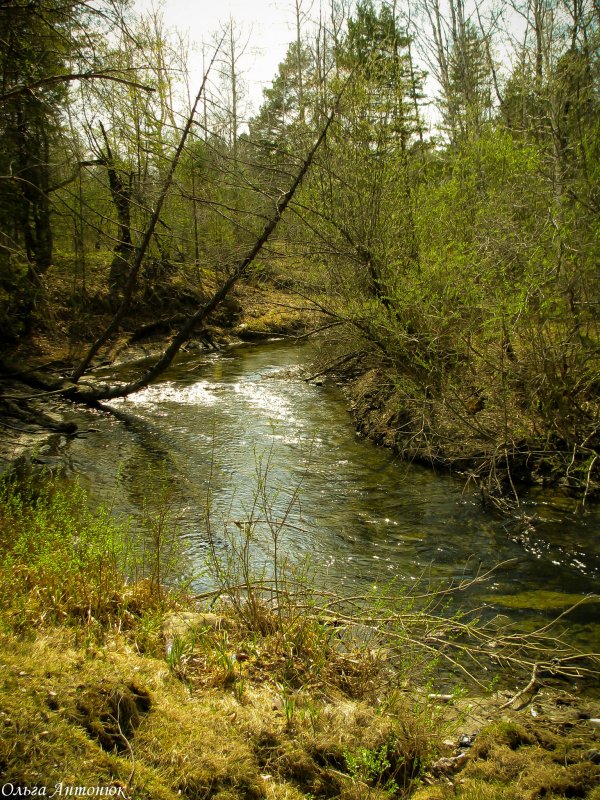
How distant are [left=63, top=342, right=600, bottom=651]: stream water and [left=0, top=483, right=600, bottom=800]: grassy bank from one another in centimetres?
92

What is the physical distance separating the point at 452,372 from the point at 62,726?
695 centimetres

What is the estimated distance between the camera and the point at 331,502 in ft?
24.5

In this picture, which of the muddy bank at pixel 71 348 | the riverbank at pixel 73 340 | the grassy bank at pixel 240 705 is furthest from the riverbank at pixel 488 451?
the grassy bank at pixel 240 705

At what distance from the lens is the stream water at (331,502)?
219 inches

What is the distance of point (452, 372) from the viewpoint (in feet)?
26.9

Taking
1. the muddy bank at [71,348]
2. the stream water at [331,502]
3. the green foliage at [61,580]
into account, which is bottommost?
the stream water at [331,502]

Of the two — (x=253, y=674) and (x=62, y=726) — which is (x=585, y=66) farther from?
(x=62, y=726)

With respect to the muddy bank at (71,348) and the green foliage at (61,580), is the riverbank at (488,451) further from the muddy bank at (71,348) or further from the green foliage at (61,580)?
the green foliage at (61,580)

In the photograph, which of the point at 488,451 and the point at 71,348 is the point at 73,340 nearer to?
the point at 71,348

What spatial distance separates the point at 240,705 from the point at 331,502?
450cm

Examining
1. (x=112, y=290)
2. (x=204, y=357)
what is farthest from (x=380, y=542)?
(x=112, y=290)

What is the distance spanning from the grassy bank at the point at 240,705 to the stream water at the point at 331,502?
0.92m

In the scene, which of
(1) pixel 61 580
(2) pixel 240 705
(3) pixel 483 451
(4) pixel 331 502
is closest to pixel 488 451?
(3) pixel 483 451

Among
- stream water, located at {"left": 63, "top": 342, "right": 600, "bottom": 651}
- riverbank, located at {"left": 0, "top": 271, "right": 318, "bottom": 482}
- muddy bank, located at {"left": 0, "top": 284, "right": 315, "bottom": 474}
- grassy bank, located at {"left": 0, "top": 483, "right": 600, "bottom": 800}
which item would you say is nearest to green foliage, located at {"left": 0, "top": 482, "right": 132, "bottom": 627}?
grassy bank, located at {"left": 0, "top": 483, "right": 600, "bottom": 800}
